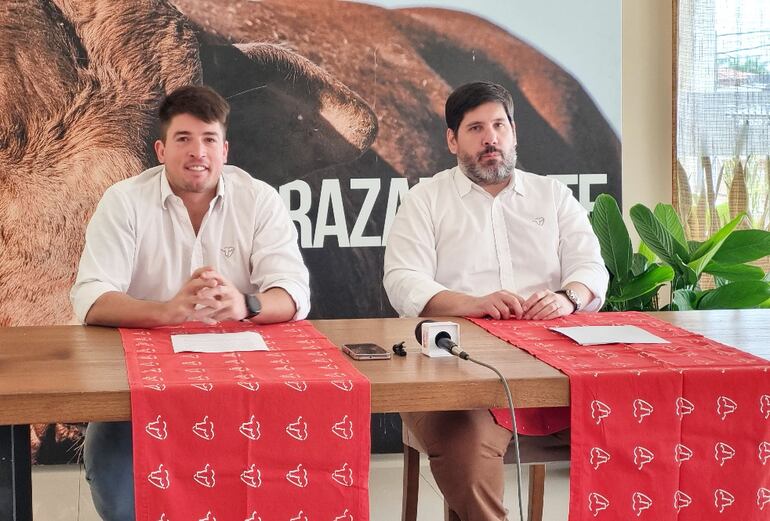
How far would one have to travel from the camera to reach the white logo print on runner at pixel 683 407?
6.48ft

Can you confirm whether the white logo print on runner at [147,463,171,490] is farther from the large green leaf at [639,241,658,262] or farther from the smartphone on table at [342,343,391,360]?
the large green leaf at [639,241,658,262]

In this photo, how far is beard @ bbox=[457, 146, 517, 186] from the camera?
3.09 meters

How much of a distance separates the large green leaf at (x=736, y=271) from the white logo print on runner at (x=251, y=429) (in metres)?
2.54

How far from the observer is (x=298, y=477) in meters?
1.86

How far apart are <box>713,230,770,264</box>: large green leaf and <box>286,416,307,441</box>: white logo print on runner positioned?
252cm

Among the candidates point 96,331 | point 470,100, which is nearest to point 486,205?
point 470,100

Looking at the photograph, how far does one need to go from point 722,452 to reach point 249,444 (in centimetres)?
96

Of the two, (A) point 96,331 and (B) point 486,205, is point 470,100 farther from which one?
(A) point 96,331

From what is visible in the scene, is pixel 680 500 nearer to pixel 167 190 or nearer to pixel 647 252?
pixel 167 190

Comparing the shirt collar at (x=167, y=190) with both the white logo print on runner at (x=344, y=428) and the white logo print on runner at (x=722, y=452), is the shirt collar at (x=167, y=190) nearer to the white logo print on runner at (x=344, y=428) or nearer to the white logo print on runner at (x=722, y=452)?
the white logo print on runner at (x=344, y=428)

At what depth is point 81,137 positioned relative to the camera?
12.7ft

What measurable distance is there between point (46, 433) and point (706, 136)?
305 centimetres

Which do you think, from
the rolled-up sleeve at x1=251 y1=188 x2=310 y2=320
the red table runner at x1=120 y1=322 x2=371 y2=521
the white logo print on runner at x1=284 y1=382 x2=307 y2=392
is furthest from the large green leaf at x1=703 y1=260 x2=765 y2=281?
the white logo print on runner at x1=284 y1=382 x2=307 y2=392

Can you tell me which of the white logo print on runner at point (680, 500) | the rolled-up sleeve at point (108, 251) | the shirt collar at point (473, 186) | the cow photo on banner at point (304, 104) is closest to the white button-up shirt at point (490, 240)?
the shirt collar at point (473, 186)
